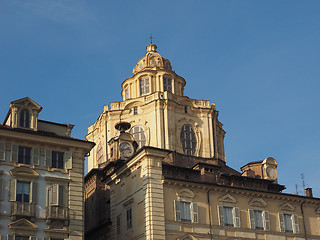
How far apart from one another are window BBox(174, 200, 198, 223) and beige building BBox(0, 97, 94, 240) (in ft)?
29.4

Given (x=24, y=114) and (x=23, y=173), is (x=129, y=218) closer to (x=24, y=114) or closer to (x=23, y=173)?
(x=23, y=173)

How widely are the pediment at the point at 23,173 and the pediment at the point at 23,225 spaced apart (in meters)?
3.24

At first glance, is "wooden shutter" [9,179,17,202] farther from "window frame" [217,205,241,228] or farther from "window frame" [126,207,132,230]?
"window frame" [217,205,241,228]

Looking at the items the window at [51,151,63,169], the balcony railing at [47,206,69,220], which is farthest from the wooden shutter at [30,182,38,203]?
the window at [51,151,63,169]

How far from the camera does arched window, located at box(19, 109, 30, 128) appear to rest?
41656mm

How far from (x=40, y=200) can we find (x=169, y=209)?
11.2m

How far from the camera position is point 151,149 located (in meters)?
45.6

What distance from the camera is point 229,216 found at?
160 feet

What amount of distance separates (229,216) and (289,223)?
7216 millimetres

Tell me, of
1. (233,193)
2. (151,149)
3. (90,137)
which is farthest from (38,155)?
(90,137)

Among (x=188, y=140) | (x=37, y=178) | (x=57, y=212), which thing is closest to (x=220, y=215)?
(x=57, y=212)

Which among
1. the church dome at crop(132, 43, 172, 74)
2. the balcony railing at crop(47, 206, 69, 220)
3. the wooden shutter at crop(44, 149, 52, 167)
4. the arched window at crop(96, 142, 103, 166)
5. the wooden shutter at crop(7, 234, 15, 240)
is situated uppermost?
the church dome at crop(132, 43, 172, 74)

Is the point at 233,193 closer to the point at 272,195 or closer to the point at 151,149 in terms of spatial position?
the point at 272,195

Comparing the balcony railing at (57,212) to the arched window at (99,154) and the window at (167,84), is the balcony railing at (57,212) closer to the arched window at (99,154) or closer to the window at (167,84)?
the arched window at (99,154)
